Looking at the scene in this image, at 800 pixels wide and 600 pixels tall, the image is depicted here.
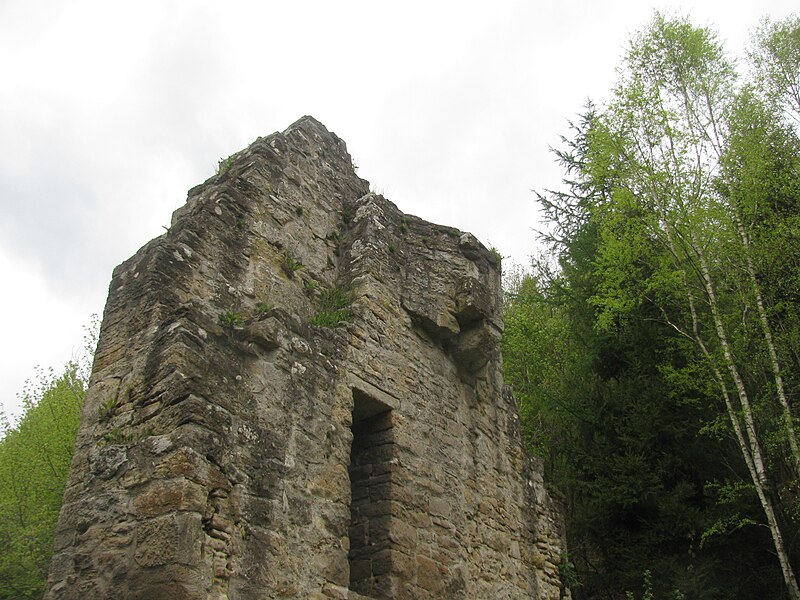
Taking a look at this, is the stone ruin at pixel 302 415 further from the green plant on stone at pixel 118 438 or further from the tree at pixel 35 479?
the tree at pixel 35 479

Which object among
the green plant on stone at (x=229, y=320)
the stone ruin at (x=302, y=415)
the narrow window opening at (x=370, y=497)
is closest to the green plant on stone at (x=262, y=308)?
the stone ruin at (x=302, y=415)

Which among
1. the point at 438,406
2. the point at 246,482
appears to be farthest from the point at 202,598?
the point at 438,406

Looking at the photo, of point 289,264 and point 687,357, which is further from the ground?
point 687,357

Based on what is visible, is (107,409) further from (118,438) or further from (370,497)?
(370,497)

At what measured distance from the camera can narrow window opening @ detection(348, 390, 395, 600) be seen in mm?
6129

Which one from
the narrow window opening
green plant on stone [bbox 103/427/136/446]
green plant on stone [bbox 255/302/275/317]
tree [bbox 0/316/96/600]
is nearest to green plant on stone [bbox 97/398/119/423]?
green plant on stone [bbox 103/427/136/446]

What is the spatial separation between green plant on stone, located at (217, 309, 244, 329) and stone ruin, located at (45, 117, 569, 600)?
17mm

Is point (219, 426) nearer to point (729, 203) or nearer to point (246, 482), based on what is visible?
point (246, 482)

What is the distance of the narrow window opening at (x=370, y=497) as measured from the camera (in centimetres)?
613

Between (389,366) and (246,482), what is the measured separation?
2.43 meters

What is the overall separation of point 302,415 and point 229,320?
37.7 inches

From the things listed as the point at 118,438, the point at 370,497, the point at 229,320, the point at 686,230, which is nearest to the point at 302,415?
the point at 229,320

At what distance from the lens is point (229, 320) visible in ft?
18.3

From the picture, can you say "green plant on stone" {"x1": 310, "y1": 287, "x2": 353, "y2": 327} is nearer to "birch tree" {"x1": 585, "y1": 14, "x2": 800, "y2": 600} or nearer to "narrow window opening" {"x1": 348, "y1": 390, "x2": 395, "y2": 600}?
"narrow window opening" {"x1": 348, "y1": 390, "x2": 395, "y2": 600}
